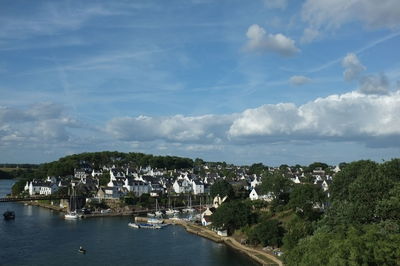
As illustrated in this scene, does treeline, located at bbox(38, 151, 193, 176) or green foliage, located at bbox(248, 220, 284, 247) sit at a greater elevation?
treeline, located at bbox(38, 151, 193, 176)

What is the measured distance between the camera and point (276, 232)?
28.3m

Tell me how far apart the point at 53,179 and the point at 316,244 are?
58044mm

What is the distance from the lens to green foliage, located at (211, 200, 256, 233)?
32.7 meters

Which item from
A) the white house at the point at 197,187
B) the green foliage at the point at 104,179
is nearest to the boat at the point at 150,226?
the white house at the point at 197,187

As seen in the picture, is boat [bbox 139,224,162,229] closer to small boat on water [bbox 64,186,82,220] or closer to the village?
small boat on water [bbox 64,186,82,220]

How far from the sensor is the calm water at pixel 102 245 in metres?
26.3

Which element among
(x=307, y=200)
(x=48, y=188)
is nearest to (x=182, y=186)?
(x=48, y=188)

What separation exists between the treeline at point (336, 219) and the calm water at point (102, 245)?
9.48 feet

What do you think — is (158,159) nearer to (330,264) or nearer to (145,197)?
(145,197)

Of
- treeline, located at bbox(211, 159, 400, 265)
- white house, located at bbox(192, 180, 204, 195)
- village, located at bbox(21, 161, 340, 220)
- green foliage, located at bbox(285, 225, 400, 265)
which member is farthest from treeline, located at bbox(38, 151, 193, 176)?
green foliage, located at bbox(285, 225, 400, 265)

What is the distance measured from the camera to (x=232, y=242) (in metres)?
31.2

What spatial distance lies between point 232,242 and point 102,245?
9.16 meters

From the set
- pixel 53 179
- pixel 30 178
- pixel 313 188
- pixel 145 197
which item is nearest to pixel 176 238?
pixel 313 188

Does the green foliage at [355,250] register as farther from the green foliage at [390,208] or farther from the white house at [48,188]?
the white house at [48,188]
